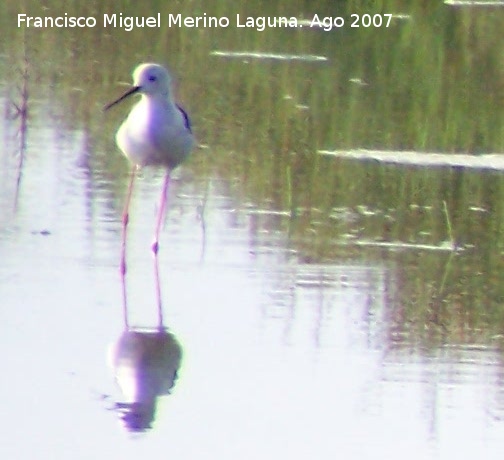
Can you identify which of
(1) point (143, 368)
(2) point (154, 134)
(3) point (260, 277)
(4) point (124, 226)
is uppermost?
(2) point (154, 134)

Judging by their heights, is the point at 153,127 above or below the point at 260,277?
above

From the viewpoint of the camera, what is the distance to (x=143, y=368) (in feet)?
19.1

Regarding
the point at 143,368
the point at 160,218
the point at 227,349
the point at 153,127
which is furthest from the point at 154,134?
the point at 143,368

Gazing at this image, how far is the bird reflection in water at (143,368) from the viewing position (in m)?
5.32

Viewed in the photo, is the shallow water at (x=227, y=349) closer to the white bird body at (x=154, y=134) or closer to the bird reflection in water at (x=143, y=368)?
the bird reflection in water at (x=143, y=368)

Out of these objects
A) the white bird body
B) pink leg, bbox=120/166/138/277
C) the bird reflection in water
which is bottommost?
the bird reflection in water

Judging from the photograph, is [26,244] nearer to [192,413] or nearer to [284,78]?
[192,413]

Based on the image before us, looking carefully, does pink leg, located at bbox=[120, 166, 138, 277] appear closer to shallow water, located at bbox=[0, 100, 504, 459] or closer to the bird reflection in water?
shallow water, located at bbox=[0, 100, 504, 459]

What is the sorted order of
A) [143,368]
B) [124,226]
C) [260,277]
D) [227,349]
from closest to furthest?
[143,368] → [227,349] → [260,277] → [124,226]

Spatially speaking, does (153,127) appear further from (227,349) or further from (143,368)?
(143,368)

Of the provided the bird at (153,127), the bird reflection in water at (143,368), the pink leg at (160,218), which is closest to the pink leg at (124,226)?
the bird at (153,127)

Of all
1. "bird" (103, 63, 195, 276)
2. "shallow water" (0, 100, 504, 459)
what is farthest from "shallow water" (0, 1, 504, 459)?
"bird" (103, 63, 195, 276)

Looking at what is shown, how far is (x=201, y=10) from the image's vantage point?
17422 mm

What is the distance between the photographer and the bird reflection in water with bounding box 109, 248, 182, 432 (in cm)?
532
